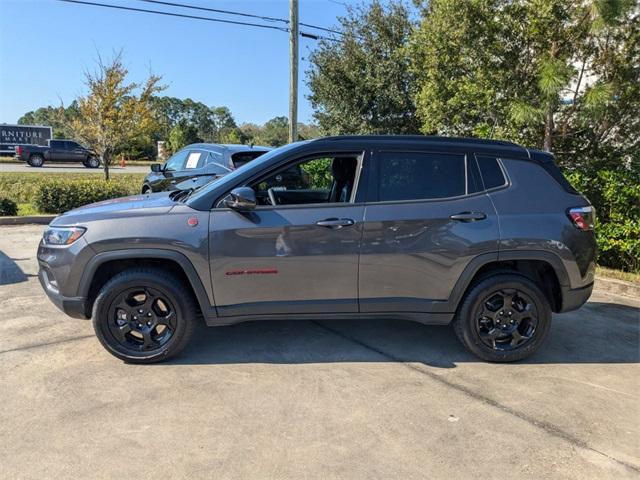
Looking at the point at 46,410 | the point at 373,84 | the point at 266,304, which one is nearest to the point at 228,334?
the point at 266,304

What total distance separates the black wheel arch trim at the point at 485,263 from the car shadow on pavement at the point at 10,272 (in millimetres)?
5238

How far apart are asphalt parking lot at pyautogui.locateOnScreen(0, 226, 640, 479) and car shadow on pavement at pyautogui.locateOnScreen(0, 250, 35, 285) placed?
155cm

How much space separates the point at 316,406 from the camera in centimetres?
347

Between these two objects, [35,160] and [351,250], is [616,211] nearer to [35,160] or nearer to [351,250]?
[351,250]

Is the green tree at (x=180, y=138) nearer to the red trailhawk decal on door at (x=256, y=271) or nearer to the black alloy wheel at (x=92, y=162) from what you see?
the black alloy wheel at (x=92, y=162)

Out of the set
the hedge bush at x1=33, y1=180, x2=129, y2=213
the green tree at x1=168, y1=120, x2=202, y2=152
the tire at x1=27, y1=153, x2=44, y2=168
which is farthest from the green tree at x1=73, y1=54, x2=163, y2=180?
the green tree at x1=168, y1=120, x2=202, y2=152

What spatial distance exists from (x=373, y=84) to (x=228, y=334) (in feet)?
34.8

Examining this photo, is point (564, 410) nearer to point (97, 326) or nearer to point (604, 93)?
point (97, 326)

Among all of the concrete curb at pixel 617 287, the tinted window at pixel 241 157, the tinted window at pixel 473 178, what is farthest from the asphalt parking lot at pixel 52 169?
the tinted window at pixel 473 178

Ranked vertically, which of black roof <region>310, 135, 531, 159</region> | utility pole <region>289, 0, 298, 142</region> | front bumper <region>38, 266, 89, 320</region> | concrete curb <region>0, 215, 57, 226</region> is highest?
utility pole <region>289, 0, 298, 142</region>

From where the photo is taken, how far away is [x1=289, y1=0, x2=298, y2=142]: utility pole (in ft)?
45.3

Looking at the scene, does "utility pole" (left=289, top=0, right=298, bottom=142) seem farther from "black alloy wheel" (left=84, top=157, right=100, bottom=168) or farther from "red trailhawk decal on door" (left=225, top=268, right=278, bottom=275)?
"black alloy wheel" (left=84, top=157, right=100, bottom=168)

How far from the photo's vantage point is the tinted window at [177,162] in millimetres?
9609

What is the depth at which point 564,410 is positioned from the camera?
138 inches
